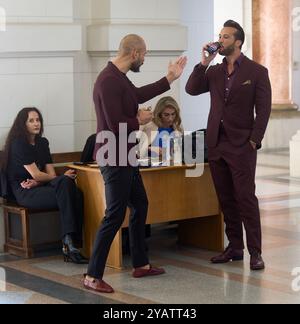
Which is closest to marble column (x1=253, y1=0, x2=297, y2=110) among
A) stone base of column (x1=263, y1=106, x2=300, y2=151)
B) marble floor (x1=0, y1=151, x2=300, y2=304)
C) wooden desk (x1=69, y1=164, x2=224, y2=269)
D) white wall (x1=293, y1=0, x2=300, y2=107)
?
stone base of column (x1=263, y1=106, x2=300, y2=151)

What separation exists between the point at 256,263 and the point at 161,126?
1564 millimetres

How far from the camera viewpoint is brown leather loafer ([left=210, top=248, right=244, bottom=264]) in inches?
268

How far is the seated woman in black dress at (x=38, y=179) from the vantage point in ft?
22.4

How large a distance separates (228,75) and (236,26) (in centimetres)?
36

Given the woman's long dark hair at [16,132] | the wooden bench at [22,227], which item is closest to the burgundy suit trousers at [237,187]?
the wooden bench at [22,227]

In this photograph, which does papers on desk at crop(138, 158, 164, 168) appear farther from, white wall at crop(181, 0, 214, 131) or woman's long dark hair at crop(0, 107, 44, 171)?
white wall at crop(181, 0, 214, 131)

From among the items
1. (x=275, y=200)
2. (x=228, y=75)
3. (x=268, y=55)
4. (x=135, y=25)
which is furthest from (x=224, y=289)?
(x=268, y=55)

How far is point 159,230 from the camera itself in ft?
26.9

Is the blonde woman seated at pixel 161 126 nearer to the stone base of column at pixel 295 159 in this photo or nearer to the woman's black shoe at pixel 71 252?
the woman's black shoe at pixel 71 252

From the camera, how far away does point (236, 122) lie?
6473mm

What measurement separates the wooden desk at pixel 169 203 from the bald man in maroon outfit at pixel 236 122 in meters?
0.39

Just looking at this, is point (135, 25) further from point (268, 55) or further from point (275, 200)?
point (268, 55)

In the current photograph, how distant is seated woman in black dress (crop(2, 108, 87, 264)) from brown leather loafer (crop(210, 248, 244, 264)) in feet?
3.32

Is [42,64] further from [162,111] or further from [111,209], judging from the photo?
[111,209]
